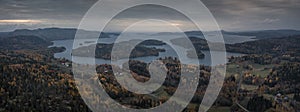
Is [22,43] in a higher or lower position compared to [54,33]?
lower

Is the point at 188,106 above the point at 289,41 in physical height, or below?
below

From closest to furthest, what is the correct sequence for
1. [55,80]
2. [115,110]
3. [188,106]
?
[115,110] < [188,106] < [55,80]

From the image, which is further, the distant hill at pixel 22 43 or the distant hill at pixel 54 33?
the distant hill at pixel 54 33

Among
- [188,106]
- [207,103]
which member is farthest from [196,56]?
[188,106]

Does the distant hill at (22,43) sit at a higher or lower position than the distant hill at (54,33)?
lower

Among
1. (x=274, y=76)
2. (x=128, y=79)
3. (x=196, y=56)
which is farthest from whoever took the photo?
(x=196, y=56)

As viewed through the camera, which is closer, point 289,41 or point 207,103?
point 207,103

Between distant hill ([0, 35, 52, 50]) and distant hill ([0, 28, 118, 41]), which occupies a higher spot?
distant hill ([0, 28, 118, 41])

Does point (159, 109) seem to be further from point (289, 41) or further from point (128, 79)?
point (289, 41)

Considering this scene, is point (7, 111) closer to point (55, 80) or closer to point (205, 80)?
point (55, 80)

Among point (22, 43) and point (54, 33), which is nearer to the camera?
point (22, 43)

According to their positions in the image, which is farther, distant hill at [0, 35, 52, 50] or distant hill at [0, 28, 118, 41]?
distant hill at [0, 28, 118, 41]
